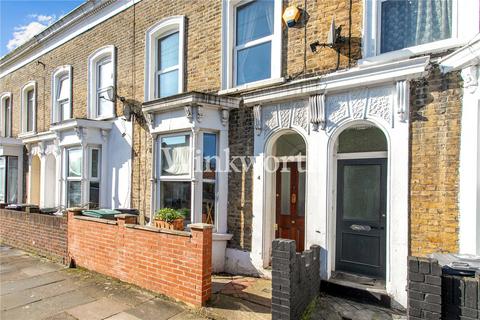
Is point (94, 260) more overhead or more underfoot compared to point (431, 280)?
more underfoot

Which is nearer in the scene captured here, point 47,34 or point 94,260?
point 94,260

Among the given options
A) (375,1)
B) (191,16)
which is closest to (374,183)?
(375,1)

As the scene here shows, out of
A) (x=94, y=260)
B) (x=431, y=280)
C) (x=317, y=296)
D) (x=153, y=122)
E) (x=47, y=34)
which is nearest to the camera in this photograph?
(x=431, y=280)

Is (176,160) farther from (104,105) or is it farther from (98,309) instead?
(104,105)

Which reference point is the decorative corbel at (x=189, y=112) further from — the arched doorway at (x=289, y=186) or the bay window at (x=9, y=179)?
the bay window at (x=9, y=179)

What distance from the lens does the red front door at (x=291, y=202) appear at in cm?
580

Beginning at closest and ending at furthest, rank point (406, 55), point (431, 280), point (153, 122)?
point (431, 280), point (406, 55), point (153, 122)

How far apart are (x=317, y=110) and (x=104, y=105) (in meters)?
6.60

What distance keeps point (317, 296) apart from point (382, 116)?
9.61 feet

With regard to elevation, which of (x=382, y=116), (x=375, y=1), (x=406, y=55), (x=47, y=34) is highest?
(x=47, y=34)

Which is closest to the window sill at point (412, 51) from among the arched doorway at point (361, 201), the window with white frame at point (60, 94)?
the arched doorway at point (361, 201)

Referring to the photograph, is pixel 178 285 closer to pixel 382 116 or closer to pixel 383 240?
pixel 383 240

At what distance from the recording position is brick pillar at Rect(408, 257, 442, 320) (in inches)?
118

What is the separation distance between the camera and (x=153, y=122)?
22.0ft
